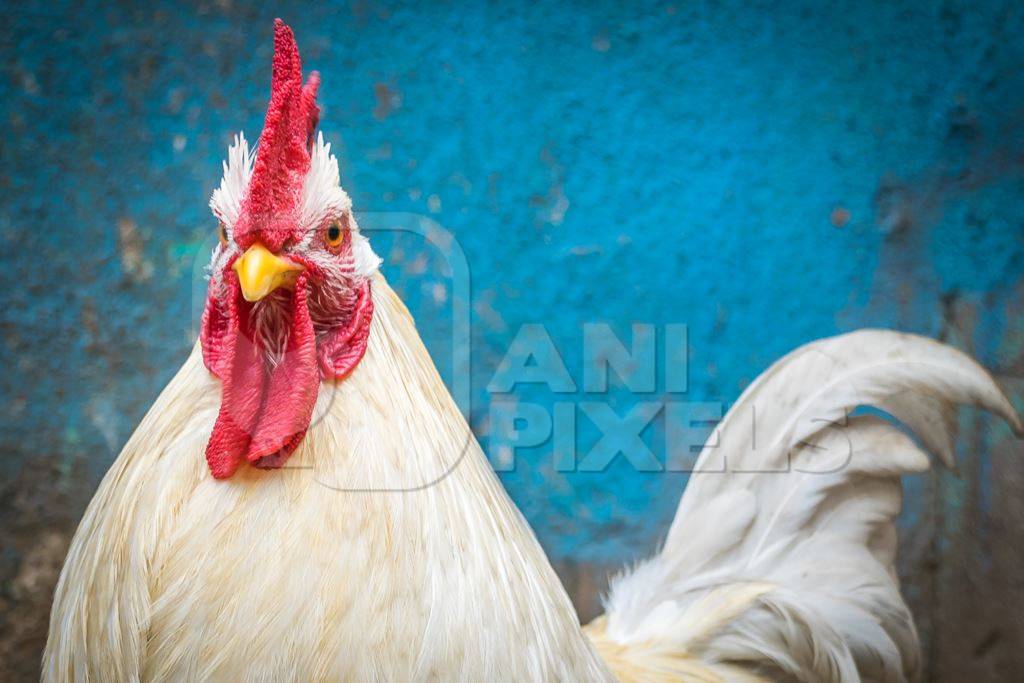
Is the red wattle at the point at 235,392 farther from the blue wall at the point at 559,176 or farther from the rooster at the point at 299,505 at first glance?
the blue wall at the point at 559,176

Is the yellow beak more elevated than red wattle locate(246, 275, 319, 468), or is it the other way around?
the yellow beak

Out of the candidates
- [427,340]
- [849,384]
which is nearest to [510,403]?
[427,340]

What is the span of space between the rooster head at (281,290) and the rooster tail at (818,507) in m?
0.78

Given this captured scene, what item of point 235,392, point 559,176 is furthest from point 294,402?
point 559,176

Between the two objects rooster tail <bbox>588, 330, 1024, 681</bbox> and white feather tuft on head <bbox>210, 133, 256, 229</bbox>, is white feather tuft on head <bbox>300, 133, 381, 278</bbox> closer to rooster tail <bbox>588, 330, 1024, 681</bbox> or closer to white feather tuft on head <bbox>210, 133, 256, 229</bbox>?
white feather tuft on head <bbox>210, 133, 256, 229</bbox>

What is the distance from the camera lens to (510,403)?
1808mm

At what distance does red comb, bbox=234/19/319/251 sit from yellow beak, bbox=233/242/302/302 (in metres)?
0.02

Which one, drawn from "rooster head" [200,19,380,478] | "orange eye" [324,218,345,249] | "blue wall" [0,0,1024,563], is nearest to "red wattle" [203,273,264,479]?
"rooster head" [200,19,380,478]

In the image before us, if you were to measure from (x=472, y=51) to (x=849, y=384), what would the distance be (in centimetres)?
102

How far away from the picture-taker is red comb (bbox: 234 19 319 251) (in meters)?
0.96

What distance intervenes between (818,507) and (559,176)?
2.81ft

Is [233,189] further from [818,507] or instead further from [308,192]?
[818,507]

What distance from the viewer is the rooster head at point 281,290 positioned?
3.20ft

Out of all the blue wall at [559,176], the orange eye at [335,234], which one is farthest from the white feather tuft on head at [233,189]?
the blue wall at [559,176]
